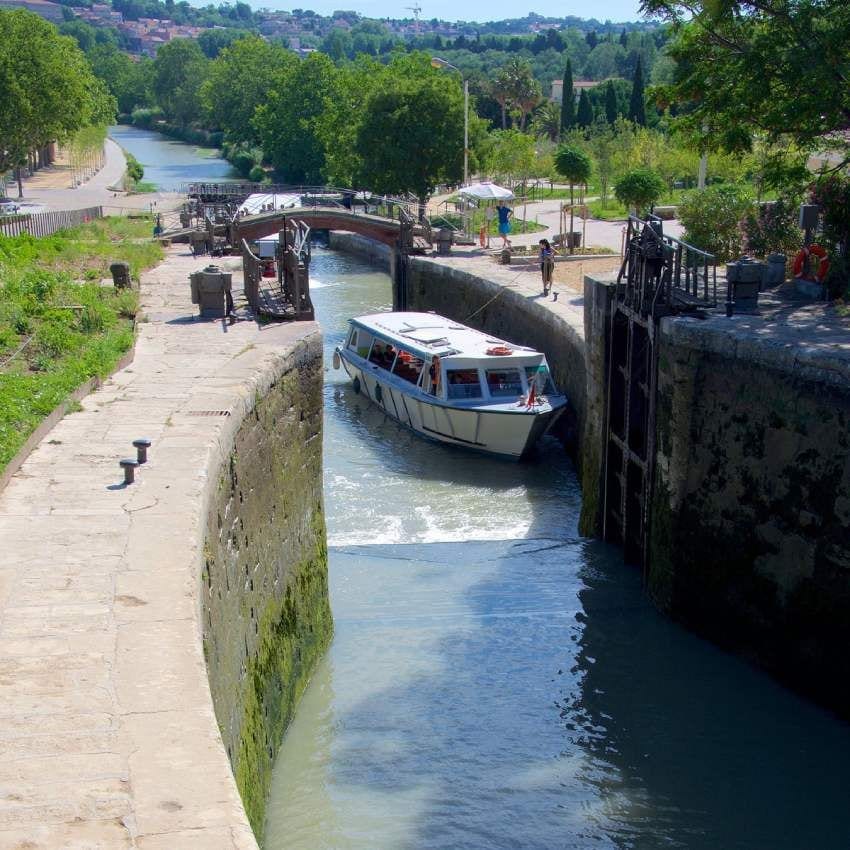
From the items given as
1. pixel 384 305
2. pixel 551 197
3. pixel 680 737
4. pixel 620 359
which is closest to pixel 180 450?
pixel 680 737

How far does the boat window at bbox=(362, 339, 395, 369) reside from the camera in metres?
23.7

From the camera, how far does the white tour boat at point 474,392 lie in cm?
2025

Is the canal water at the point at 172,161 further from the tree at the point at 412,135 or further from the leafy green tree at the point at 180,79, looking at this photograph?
the tree at the point at 412,135

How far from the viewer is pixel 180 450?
10422mm

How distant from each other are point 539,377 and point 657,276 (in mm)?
5909

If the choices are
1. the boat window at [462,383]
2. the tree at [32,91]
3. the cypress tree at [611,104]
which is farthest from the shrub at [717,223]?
the cypress tree at [611,104]

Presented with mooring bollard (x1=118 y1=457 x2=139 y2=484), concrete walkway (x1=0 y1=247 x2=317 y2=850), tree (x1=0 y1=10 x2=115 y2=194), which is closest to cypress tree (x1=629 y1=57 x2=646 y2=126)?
tree (x1=0 y1=10 x2=115 y2=194)

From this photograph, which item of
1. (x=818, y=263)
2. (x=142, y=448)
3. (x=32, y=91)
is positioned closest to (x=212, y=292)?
(x=142, y=448)

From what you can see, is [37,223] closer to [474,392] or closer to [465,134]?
[465,134]

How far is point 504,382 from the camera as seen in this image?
20812 mm

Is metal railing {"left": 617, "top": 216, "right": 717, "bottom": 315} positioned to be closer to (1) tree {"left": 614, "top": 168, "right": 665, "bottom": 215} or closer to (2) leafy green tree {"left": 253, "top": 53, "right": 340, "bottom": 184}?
(1) tree {"left": 614, "top": 168, "right": 665, "bottom": 215}

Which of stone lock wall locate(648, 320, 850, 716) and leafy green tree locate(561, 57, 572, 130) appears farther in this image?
leafy green tree locate(561, 57, 572, 130)

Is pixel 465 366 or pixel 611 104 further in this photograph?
pixel 611 104

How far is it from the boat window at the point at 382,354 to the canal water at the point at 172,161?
4293 centimetres
